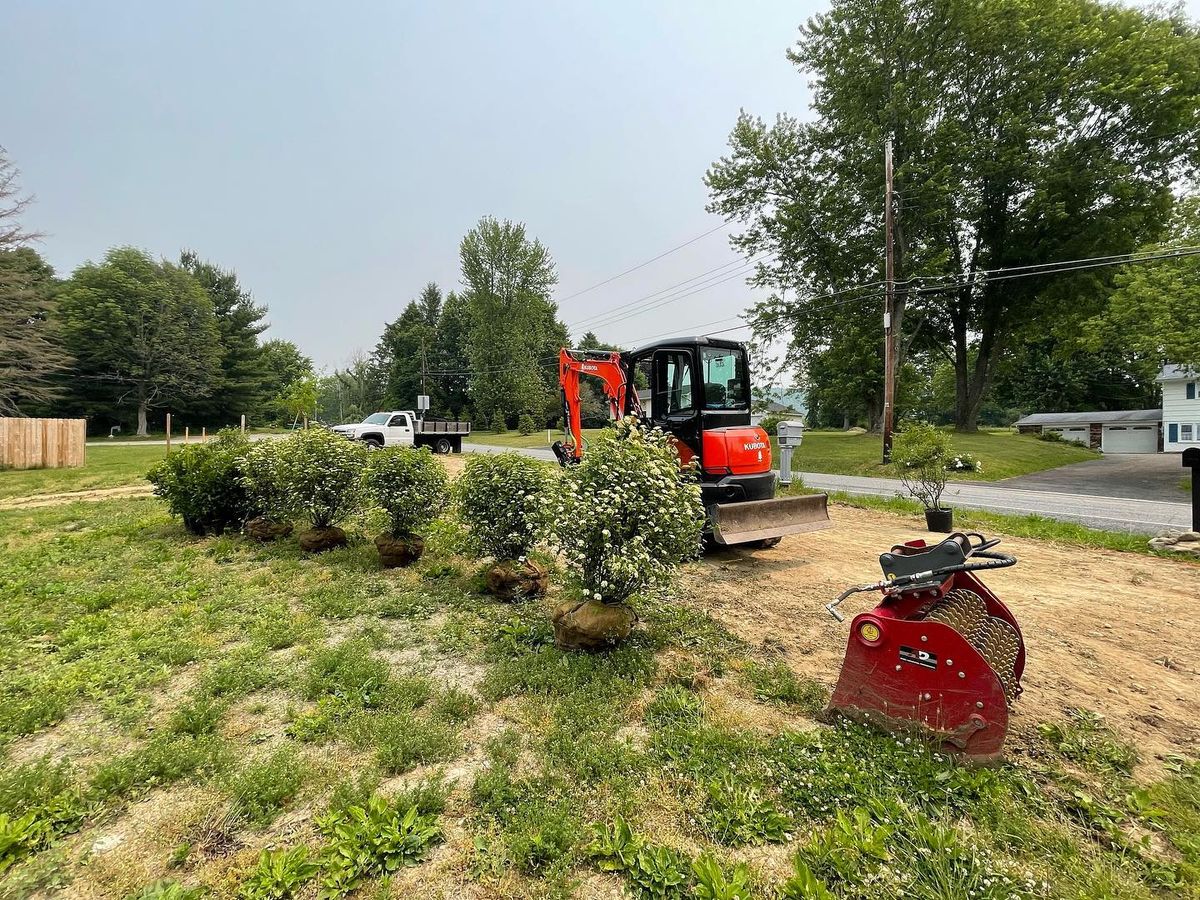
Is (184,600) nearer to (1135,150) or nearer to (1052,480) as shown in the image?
(1052,480)

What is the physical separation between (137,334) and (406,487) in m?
45.0

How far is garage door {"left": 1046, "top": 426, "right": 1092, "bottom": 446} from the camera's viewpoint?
35094 mm

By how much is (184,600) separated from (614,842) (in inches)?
182

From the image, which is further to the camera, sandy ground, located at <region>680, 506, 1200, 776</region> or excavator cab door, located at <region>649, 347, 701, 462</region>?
excavator cab door, located at <region>649, 347, 701, 462</region>

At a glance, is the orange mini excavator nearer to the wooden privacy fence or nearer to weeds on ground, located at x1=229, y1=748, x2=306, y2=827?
weeds on ground, located at x1=229, y1=748, x2=306, y2=827

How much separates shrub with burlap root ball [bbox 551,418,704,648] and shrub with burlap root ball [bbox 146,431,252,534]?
17.5 ft

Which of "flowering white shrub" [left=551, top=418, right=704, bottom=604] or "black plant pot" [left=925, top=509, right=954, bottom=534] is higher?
"flowering white shrub" [left=551, top=418, right=704, bottom=604]

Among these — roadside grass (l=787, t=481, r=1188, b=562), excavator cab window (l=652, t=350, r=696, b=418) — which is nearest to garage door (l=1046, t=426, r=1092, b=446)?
roadside grass (l=787, t=481, r=1188, b=562)

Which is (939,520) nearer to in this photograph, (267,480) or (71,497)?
(267,480)

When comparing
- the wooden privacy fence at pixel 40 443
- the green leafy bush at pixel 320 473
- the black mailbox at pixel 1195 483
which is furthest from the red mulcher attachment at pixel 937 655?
the wooden privacy fence at pixel 40 443

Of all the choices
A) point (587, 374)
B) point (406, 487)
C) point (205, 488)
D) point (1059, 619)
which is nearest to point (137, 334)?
point (205, 488)

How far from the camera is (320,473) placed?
5676mm

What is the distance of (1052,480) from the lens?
14883 mm

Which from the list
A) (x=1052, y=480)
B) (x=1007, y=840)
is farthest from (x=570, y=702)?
(x=1052, y=480)
